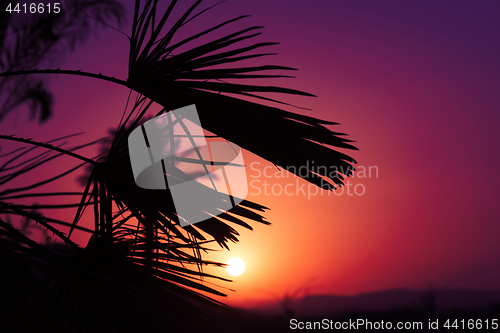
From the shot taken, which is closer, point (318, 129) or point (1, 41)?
point (318, 129)

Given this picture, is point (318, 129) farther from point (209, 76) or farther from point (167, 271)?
point (167, 271)

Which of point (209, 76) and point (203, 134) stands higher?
point (209, 76)

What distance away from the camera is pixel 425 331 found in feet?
37.3

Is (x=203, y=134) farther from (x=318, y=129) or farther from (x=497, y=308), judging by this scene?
(x=497, y=308)

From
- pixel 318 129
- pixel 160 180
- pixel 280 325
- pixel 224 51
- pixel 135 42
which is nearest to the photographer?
pixel 318 129

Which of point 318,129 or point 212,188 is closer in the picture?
point 318,129

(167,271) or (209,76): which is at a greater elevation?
(209,76)

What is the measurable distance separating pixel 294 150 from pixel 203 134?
20.0 inches

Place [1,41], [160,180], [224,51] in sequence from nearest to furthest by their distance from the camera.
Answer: [224,51], [160,180], [1,41]

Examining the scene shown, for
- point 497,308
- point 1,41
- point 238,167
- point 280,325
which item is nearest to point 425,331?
point 497,308

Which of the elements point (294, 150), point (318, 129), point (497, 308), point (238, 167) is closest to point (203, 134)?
point (238, 167)

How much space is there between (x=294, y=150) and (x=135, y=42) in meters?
1.01

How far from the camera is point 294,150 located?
1.29m

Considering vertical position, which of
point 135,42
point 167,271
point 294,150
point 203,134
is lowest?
point 167,271
